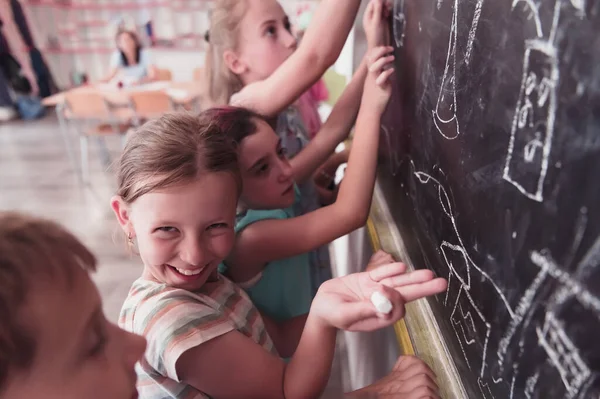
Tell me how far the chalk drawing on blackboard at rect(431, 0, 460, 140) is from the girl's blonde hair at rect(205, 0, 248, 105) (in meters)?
0.65

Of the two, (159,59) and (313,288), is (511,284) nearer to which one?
A: (313,288)

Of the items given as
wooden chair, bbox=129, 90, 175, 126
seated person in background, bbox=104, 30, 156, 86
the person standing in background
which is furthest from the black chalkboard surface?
the person standing in background

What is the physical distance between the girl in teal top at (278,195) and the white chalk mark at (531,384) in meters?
0.51

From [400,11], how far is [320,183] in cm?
60

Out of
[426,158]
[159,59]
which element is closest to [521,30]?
[426,158]

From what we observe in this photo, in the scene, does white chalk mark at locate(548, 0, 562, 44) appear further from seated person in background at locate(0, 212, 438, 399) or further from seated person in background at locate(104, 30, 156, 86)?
seated person in background at locate(104, 30, 156, 86)

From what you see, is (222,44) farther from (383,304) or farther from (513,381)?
(513,381)

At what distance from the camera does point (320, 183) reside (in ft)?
4.96

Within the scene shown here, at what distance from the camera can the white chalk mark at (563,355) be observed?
42 centimetres

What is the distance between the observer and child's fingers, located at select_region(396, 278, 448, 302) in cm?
64

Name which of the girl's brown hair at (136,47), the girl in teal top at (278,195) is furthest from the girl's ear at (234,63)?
the girl's brown hair at (136,47)

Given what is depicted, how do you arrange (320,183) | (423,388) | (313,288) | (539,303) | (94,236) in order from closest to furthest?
(539,303), (423,388), (313,288), (320,183), (94,236)

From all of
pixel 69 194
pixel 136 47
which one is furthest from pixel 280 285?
pixel 136 47

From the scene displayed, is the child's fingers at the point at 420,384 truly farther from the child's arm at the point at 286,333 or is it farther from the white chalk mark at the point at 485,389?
the child's arm at the point at 286,333
